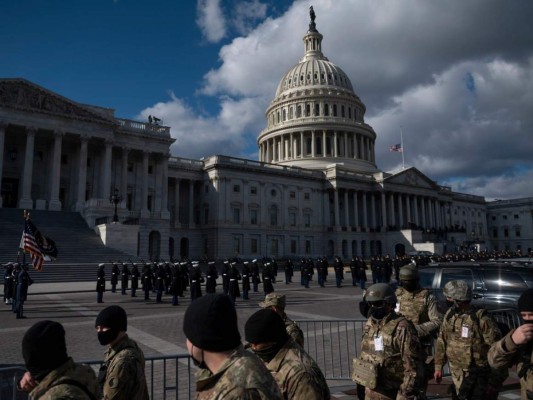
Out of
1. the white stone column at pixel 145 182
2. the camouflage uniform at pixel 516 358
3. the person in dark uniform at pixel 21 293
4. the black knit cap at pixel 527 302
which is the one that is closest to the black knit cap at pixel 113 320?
the camouflage uniform at pixel 516 358

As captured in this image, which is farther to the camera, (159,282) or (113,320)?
(159,282)

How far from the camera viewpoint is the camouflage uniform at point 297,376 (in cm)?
281

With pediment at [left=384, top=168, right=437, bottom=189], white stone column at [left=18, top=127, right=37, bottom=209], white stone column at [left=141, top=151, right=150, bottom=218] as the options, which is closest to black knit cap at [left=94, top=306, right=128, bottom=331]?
white stone column at [left=18, top=127, right=37, bottom=209]

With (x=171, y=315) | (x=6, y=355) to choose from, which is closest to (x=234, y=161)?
(x=171, y=315)

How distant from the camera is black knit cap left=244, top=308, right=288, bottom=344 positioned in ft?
9.86

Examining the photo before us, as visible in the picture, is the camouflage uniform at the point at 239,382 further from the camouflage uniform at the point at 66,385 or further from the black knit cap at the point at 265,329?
the camouflage uniform at the point at 66,385

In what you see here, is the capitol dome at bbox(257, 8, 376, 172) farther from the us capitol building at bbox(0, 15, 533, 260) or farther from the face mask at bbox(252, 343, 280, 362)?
the face mask at bbox(252, 343, 280, 362)

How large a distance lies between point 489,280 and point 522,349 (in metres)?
7.56

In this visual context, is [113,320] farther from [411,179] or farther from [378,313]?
[411,179]

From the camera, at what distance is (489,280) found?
10.7 meters

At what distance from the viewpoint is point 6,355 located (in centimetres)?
960

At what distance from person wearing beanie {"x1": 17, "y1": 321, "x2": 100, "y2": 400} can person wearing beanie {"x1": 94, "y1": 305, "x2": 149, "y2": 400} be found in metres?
0.84

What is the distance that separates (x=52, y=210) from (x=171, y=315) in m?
31.3

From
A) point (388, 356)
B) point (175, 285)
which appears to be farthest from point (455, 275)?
point (175, 285)
